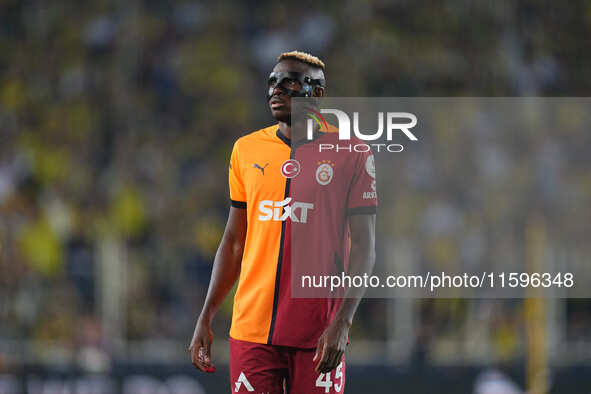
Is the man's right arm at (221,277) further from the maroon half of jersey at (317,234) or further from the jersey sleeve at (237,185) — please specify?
the maroon half of jersey at (317,234)

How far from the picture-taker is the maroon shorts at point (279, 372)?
10.1 feet

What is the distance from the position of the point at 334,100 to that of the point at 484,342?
464 cm

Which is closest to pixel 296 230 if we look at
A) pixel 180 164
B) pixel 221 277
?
pixel 221 277

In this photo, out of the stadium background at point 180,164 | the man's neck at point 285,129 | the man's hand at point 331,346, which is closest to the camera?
the man's hand at point 331,346

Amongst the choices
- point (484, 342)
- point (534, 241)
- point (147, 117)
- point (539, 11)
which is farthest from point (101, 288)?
point (539, 11)

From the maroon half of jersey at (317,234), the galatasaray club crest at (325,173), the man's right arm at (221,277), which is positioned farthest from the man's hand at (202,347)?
the galatasaray club crest at (325,173)

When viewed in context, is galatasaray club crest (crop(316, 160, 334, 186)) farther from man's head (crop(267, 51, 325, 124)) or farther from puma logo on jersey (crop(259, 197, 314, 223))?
man's head (crop(267, 51, 325, 124))

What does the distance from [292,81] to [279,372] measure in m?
0.97

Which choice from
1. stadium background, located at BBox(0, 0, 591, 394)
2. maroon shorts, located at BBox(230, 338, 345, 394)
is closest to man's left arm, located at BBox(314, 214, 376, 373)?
maroon shorts, located at BBox(230, 338, 345, 394)

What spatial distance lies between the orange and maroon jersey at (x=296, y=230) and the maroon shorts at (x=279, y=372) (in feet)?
0.12

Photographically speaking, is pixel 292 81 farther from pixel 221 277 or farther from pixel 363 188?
pixel 221 277

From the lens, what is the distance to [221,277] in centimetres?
331

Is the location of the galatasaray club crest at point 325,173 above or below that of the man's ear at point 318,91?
below

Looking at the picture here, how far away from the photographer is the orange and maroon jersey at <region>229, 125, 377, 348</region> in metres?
3.10
